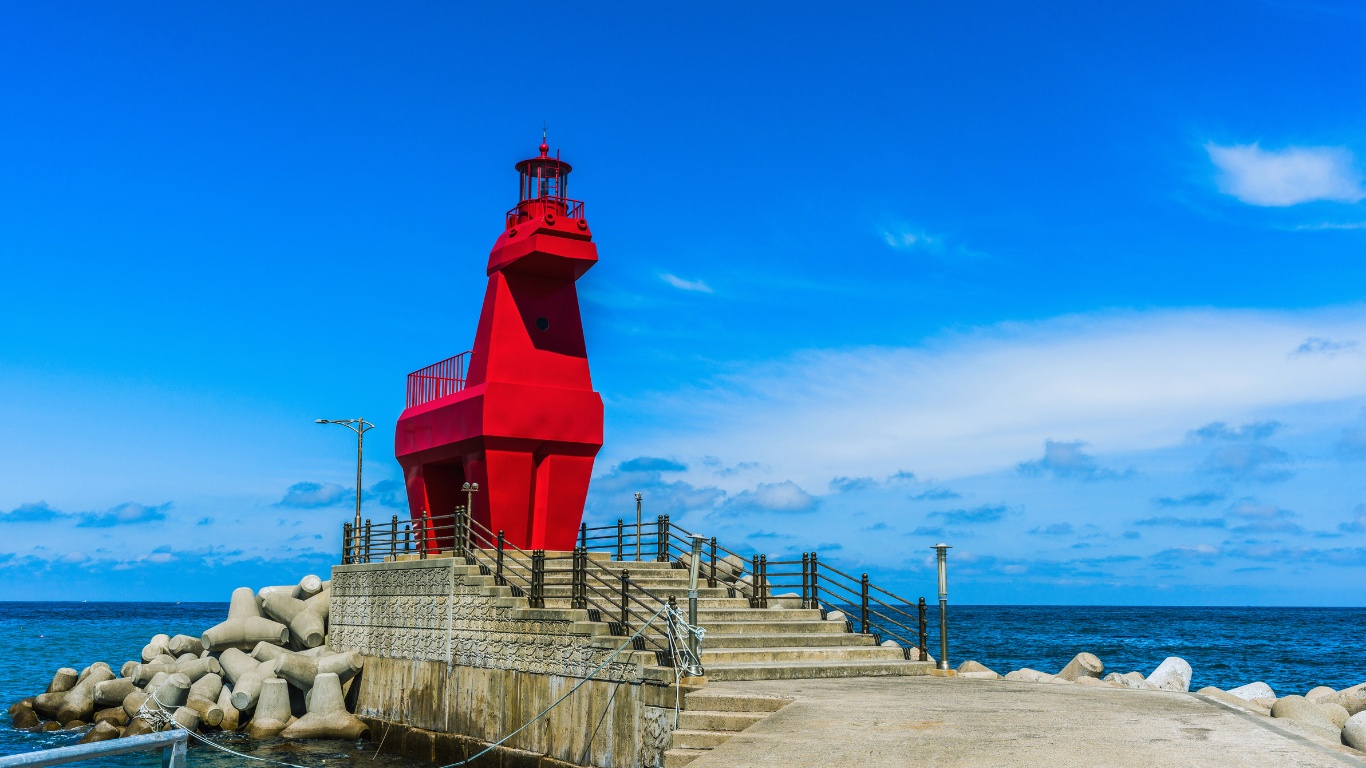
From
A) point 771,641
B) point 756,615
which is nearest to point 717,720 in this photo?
point 771,641

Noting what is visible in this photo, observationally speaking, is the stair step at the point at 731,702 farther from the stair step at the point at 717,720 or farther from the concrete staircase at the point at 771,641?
the concrete staircase at the point at 771,641

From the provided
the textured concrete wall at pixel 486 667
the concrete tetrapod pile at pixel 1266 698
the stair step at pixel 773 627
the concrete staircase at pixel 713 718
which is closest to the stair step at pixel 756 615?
the stair step at pixel 773 627

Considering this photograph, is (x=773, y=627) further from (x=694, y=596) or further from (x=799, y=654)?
(x=694, y=596)

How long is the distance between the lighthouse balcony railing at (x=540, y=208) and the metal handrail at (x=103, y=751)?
771 inches

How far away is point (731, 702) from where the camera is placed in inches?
472

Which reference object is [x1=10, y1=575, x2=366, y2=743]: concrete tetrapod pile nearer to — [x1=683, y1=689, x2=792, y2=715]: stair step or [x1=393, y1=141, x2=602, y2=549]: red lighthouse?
[x1=393, y1=141, x2=602, y2=549]: red lighthouse

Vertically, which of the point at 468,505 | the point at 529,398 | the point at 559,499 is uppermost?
the point at 529,398

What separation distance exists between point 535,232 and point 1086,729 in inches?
630

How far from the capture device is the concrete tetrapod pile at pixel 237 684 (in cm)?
2123

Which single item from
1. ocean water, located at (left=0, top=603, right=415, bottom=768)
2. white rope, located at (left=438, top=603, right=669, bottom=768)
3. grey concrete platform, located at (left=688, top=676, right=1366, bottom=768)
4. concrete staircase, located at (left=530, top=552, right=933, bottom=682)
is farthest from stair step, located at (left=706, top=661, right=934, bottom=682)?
ocean water, located at (left=0, top=603, right=415, bottom=768)

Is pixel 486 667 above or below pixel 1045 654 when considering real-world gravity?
above

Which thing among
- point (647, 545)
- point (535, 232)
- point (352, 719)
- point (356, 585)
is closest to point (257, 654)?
point (356, 585)

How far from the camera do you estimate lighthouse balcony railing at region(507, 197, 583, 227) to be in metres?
24.3

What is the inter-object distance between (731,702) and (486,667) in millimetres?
6887
